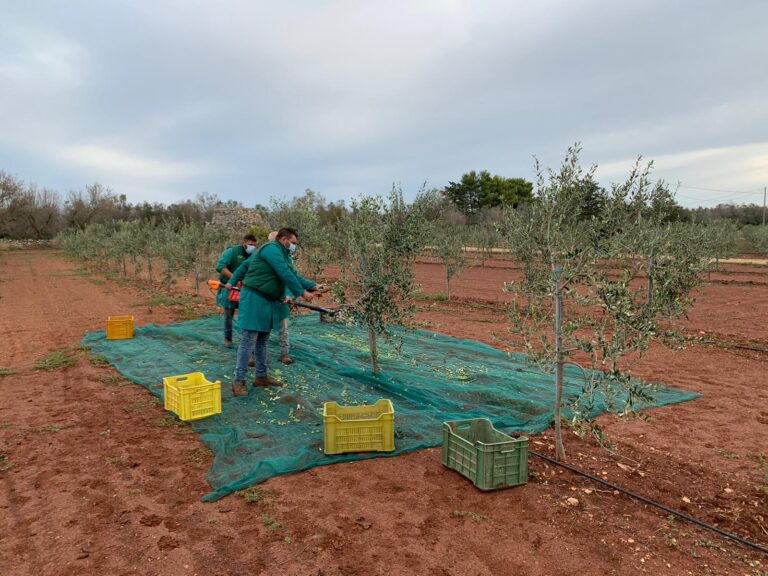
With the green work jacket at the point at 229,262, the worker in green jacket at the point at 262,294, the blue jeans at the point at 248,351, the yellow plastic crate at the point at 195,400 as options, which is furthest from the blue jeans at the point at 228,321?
the yellow plastic crate at the point at 195,400

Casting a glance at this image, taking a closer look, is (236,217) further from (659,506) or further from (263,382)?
(659,506)

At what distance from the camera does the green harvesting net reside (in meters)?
4.51

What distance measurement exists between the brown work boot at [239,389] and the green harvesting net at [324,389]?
0.27 feet

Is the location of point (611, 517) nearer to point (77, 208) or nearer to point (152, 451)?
point (152, 451)

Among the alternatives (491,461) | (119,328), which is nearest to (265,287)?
(491,461)

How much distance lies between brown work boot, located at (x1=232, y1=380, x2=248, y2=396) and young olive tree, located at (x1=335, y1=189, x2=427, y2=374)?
1.54 meters

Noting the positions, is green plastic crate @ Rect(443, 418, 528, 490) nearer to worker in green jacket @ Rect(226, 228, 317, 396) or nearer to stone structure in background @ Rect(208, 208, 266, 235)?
worker in green jacket @ Rect(226, 228, 317, 396)

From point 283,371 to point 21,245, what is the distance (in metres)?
65.5

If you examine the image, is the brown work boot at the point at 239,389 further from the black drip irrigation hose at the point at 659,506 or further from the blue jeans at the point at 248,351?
the black drip irrigation hose at the point at 659,506

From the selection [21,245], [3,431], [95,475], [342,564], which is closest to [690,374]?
[342,564]

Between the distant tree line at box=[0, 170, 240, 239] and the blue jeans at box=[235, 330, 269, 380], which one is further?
the distant tree line at box=[0, 170, 240, 239]

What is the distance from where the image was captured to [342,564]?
10.0ft

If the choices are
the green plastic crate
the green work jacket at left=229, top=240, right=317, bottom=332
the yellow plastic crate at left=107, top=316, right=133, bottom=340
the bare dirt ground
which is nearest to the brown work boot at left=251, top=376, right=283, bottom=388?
the green work jacket at left=229, top=240, right=317, bottom=332

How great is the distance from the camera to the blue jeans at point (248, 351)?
19.3 feet
